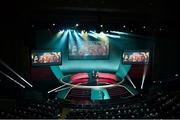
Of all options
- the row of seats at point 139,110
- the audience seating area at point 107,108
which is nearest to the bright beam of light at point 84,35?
the audience seating area at point 107,108

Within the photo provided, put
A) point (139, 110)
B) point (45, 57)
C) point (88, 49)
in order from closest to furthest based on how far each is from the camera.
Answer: point (139, 110), point (45, 57), point (88, 49)

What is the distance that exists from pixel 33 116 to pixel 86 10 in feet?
14.0

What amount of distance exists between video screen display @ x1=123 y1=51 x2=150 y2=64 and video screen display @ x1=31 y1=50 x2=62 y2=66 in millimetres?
2915

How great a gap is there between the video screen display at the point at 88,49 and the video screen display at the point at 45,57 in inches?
23.4

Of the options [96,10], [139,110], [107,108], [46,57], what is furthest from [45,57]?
[139,110]

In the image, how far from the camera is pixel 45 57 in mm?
12984

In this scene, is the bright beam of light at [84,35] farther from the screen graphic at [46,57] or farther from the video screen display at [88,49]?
the screen graphic at [46,57]

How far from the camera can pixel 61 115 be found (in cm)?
1114

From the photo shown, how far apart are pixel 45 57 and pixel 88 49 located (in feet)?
6.15

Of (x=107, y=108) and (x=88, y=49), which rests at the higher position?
(x=88, y=49)

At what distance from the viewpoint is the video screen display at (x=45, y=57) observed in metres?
12.8

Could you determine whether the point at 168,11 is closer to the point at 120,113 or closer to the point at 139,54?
the point at 139,54

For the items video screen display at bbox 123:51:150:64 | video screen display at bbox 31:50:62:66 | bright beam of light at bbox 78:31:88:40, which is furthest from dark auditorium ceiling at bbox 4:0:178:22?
video screen display at bbox 123:51:150:64

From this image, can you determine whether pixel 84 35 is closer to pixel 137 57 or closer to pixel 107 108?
pixel 137 57
